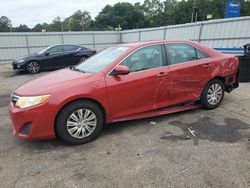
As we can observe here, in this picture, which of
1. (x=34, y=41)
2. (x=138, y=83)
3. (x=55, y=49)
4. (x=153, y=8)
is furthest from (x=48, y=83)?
(x=153, y=8)

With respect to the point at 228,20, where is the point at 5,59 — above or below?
below

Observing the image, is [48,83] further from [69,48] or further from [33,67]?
[69,48]

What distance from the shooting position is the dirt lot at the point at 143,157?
2674mm

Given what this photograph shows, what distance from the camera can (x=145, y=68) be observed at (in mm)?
4051

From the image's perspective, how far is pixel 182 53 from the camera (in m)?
4.50

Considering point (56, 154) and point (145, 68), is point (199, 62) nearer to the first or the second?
point (145, 68)

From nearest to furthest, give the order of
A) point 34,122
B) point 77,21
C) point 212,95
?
point 34,122
point 212,95
point 77,21

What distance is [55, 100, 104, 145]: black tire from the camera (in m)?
3.42

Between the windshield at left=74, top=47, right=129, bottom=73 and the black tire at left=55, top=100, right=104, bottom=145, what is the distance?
67 cm

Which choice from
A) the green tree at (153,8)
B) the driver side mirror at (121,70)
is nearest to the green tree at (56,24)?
the green tree at (153,8)

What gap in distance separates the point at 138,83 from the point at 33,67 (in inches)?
349

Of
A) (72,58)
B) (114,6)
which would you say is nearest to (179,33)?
(72,58)

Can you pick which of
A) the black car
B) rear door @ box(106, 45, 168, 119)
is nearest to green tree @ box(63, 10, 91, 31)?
the black car

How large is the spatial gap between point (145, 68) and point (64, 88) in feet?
4.74
